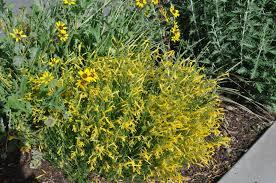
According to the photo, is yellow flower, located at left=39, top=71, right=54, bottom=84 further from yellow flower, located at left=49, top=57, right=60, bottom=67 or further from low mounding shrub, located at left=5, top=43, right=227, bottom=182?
yellow flower, located at left=49, top=57, right=60, bottom=67

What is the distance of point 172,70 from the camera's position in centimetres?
336

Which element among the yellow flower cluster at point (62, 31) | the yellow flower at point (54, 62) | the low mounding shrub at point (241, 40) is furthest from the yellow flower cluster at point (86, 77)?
the low mounding shrub at point (241, 40)

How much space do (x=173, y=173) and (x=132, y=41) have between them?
44.5 inches

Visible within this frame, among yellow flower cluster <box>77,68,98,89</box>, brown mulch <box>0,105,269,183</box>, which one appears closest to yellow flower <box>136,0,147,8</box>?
yellow flower cluster <box>77,68,98,89</box>

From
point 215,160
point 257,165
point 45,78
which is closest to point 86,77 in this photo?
point 45,78

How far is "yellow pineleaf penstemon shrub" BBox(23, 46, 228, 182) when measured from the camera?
118 inches

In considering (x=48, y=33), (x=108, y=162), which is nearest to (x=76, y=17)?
(x=48, y=33)

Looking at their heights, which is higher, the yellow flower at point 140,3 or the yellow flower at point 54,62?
the yellow flower at point 140,3

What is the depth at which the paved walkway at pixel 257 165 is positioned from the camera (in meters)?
3.48

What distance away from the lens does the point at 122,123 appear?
2963 mm

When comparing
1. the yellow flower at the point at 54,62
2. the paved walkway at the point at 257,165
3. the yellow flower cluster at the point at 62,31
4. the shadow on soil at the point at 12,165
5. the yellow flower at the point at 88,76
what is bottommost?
the paved walkway at the point at 257,165

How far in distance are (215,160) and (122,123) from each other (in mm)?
995

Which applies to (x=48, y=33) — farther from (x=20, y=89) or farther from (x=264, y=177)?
(x=264, y=177)

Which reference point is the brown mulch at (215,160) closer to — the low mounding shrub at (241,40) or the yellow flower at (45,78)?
the low mounding shrub at (241,40)
